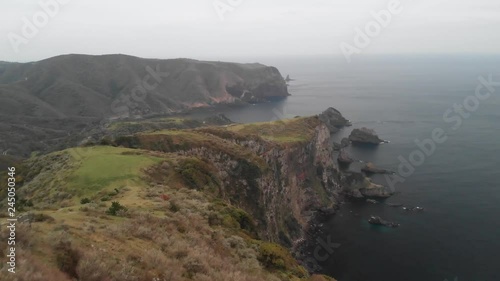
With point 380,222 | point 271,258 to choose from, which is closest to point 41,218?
point 271,258

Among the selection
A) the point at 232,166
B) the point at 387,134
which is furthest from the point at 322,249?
the point at 387,134

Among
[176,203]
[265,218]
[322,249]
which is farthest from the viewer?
[322,249]

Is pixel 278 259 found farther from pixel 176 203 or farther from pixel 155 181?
pixel 155 181

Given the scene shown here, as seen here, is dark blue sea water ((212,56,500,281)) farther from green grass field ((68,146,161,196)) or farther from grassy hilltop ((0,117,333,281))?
green grass field ((68,146,161,196))

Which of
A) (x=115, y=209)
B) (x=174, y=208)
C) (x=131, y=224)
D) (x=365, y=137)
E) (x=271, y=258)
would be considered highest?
(x=131, y=224)

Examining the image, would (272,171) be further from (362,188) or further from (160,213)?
(160,213)
